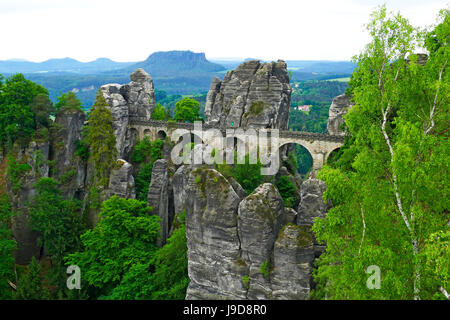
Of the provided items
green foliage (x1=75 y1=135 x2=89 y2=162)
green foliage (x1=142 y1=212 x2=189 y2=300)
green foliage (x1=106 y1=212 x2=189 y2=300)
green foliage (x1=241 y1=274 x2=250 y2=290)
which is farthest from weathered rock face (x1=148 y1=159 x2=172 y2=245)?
green foliage (x1=241 y1=274 x2=250 y2=290)

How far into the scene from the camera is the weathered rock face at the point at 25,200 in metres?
38.3

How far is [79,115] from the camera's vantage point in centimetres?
4647

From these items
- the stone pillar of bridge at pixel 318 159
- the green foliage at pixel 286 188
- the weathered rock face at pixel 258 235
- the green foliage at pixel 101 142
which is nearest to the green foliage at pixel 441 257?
the weathered rock face at pixel 258 235

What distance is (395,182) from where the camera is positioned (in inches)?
547

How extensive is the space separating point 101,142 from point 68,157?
6020mm

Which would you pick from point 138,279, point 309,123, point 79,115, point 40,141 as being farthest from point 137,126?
point 309,123

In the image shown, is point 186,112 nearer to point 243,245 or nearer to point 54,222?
point 54,222

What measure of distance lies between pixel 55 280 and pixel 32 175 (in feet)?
43.9

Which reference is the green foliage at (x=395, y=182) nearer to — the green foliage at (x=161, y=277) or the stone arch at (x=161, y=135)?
the green foliage at (x=161, y=277)

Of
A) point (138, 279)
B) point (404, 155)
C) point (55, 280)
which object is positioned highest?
point (404, 155)

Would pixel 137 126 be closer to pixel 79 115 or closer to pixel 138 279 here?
pixel 79 115

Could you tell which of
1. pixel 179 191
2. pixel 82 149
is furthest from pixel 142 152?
pixel 179 191

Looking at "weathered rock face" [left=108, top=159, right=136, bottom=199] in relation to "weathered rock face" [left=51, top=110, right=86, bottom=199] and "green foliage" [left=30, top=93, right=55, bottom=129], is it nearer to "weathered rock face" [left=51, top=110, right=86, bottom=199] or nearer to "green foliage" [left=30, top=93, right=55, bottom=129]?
"weathered rock face" [left=51, top=110, right=86, bottom=199]

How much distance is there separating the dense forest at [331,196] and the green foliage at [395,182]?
0.16 ft
